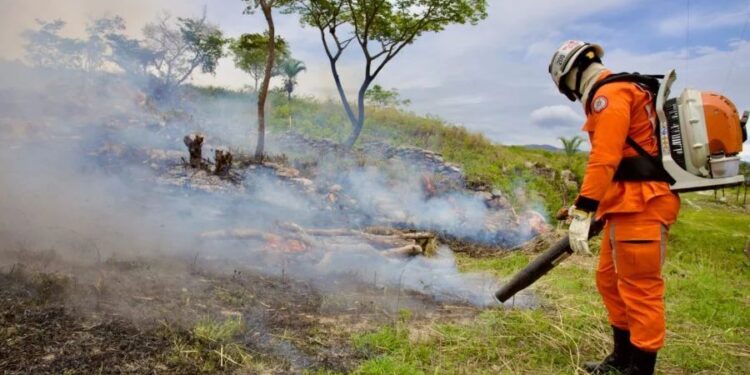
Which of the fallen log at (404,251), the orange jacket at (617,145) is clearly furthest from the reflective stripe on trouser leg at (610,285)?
the fallen log at (404,251)

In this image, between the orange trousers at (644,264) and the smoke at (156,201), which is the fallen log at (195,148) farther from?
the orange trousers at (644,264)

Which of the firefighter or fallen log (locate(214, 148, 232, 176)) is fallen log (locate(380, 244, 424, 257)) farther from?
fallen log (locate(214, 148, 232, 176))

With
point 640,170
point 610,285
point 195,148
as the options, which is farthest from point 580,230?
point 195,148

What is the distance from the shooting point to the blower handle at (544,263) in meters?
3.18

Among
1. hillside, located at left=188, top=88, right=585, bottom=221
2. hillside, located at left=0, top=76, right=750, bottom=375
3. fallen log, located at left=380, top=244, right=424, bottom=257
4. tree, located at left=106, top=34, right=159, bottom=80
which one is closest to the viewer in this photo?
hillside, located at left=0, top=76, right=750, bottom=375

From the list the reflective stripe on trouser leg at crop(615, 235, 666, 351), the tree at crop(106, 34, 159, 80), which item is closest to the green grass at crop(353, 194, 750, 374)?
the reflective stripe on trouser leg at crop(615, 235, 666, 351)

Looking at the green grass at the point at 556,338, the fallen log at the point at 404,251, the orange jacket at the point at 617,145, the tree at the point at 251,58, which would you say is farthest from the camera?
the tree at the point at 251,58

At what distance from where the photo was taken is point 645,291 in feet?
9.21

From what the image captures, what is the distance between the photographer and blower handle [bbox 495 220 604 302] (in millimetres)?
3176

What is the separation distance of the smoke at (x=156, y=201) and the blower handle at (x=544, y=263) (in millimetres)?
1124

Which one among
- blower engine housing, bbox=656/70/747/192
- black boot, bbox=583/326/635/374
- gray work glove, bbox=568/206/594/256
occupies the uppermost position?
blower engine housing, bbox=656/70/747/192

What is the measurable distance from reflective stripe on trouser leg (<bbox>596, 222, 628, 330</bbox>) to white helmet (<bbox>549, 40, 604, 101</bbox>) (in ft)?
3.51

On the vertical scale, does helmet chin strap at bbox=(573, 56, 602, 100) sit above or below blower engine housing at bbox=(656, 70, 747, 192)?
above

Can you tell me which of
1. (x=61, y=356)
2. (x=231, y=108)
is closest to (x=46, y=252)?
(x=61, y=356)
